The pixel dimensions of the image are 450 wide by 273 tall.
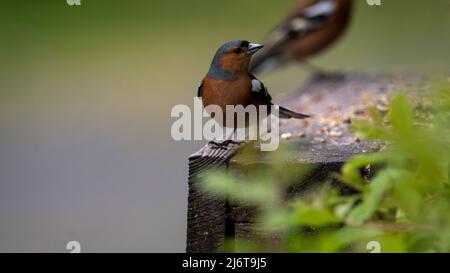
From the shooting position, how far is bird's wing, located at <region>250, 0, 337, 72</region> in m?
4.90

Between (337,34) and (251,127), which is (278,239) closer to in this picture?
(251,127)

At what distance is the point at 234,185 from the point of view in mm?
905

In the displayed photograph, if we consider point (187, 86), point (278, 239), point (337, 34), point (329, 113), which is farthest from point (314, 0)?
point (278, 239)

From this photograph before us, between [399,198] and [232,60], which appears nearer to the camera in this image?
[399,198]

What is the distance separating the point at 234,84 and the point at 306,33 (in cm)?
246

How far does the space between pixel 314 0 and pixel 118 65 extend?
2.17 metres

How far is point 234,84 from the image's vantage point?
259 cm

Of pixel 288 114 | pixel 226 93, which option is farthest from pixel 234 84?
pixel 288 114

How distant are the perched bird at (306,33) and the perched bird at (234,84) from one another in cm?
221

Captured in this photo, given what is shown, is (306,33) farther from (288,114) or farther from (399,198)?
(399,198)

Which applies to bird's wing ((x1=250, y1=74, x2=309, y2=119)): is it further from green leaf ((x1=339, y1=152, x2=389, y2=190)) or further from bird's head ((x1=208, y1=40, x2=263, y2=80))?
green leaf ((x1=339, y1=152, x2=389, y2=190))

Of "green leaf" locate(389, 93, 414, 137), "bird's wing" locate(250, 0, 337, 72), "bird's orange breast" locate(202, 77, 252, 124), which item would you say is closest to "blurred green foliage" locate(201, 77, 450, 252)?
"green leaf" locate(389, 93, 414, 137)

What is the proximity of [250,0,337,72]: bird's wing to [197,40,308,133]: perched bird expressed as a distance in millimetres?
2171
